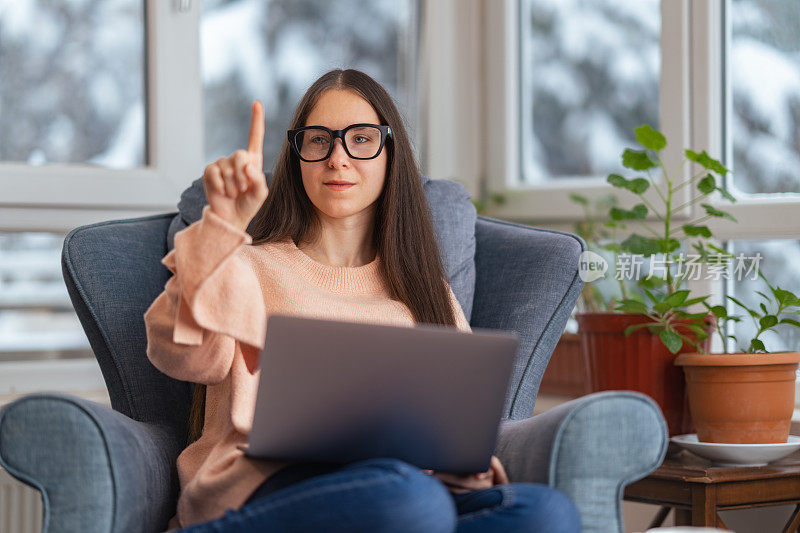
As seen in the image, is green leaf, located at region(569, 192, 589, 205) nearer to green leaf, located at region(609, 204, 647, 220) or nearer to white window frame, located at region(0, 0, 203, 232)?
green leaf, located at region(609, 204, 647, 220)

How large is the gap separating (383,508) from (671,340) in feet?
2.94

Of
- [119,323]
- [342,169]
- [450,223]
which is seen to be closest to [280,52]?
[450,223]

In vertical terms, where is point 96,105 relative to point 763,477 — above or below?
above

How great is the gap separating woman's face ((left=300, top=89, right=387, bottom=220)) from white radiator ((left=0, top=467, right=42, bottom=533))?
0.97m

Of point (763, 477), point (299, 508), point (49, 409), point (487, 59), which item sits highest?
point (487, 59)

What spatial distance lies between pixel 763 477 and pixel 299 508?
0.93 metres

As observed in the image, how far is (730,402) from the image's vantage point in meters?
1.74

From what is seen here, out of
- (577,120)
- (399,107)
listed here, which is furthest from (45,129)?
(577,120)

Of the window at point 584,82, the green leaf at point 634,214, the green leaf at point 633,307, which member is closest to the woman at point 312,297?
the green leaf at point 633,307

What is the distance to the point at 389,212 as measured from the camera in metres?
1.72

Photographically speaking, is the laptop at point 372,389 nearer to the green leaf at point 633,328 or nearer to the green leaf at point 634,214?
the green leaf at point 633,328

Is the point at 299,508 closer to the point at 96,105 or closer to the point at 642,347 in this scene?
the point at 642,347

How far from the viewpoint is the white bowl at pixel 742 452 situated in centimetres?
170

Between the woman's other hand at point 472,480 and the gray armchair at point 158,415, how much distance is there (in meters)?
0.03
